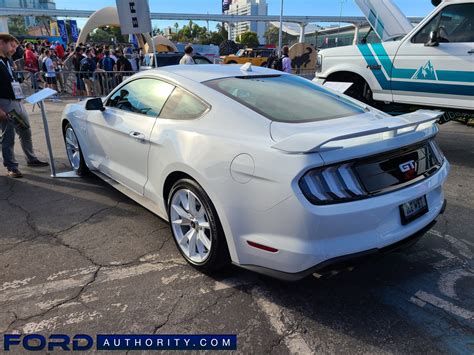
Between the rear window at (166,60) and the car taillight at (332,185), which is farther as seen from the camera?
the rear window at (166,60)

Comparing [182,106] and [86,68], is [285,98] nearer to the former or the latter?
[182,106]

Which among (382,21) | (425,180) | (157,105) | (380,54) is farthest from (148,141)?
(382,21)

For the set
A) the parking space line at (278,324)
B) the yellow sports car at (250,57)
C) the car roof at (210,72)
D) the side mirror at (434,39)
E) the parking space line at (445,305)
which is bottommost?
the yellow sports car at (250,57)

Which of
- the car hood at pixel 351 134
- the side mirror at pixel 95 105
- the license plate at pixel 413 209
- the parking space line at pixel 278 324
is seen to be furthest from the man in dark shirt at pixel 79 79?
the license plate at pixel 413 209

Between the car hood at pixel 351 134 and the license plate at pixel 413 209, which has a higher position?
the car hood at pixel 351 134

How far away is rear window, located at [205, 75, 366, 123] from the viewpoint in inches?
111

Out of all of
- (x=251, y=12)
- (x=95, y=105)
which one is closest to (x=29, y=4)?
(x=251, y=12)

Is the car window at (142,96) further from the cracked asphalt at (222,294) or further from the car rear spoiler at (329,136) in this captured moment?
the car rear spoiler at (329,136)

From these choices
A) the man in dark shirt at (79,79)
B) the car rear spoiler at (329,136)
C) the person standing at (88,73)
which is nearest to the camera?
the car rear spoiler at (329,136)

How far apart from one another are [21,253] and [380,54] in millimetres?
5845

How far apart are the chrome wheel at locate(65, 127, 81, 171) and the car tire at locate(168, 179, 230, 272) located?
8.47 ft

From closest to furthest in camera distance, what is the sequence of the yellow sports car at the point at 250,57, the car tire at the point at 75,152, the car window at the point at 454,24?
the car tire at the point at 75,152 → the car window at the point at 454,24 → the yellow sports car at the point at 250,57

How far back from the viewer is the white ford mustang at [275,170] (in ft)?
7.10

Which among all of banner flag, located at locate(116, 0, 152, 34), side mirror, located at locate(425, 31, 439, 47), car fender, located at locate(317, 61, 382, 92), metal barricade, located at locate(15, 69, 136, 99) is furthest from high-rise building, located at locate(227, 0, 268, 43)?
side mirror, located at locate(425, 31, 439, 47)
